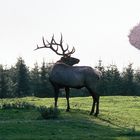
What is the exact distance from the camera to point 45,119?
2388 centimetres

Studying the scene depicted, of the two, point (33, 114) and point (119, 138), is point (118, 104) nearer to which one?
point (33, 114)

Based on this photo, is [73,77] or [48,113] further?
[73,77]

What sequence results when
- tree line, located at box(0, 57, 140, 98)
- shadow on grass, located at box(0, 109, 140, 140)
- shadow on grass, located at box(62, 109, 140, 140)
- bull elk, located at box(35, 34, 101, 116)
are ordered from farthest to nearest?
tree line, located at box(0, 57, 140, 98) → bull elk, located at box(35, 34, 101, 116) → shadow on grass, located at box(62, 109, 140, 140) → shadow on grass, located at box(0, 109, 140, 140)

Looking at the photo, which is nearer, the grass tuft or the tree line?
the grass tuft

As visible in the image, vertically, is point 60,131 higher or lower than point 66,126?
lower

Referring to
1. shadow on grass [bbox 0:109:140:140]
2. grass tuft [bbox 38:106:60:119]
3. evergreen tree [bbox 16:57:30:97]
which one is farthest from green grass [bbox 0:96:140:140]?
evergreen tree [bbox 16:57:30:97]

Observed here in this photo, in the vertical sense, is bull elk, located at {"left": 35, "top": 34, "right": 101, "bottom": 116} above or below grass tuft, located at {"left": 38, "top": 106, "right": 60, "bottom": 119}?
above

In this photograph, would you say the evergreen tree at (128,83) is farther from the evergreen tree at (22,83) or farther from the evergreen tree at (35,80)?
the evergreen tree at (22,83)

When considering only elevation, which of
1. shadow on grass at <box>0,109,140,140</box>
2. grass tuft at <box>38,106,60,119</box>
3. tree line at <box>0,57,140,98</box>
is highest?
tree line at <box>0,57,140,98</box>

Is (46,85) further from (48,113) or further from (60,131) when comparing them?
→ (60,131)

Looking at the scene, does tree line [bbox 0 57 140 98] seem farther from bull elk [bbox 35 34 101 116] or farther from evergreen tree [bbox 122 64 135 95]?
bull elk [bbox 35 34 101 116]

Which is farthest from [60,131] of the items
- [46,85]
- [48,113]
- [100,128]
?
[46,85]

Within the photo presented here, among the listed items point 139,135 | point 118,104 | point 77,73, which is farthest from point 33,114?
point 118,104

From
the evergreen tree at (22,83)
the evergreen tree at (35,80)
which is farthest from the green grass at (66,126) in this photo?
the evergreen tree at (22,83)
